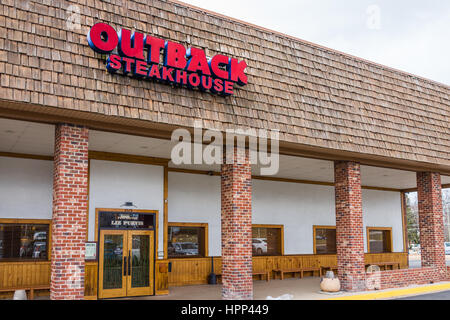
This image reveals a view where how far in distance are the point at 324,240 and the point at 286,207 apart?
277 cm

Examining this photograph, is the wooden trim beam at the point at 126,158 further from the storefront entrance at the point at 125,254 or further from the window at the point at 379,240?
the window at the point at 379,240

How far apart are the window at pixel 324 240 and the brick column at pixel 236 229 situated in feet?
29.5

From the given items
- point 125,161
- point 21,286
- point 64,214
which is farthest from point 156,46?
point 21,286

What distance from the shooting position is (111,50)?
A: 360 inches

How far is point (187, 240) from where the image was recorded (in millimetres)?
16172

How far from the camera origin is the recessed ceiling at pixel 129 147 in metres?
10.5

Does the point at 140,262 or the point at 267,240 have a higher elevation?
the point at 267,240

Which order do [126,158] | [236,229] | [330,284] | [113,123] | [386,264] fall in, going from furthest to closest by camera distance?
1. [386,264]
2. [126,158]
3. [330,284]
4. [236,229]
5. [113,123]

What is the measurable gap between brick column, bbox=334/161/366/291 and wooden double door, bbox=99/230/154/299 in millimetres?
5771

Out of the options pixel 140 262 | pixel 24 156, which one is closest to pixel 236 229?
pixel 140 262

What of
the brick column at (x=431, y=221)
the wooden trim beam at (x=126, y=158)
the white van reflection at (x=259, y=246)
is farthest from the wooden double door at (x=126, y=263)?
the brick column at (x=431, y=221)

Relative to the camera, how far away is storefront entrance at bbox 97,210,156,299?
13.0 metres

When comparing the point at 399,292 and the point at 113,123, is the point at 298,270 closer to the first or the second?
the point at 399,292

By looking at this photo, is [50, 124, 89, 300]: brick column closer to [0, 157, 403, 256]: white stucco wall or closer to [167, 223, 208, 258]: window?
[0, 157, 403, 256]: white stucco wall
